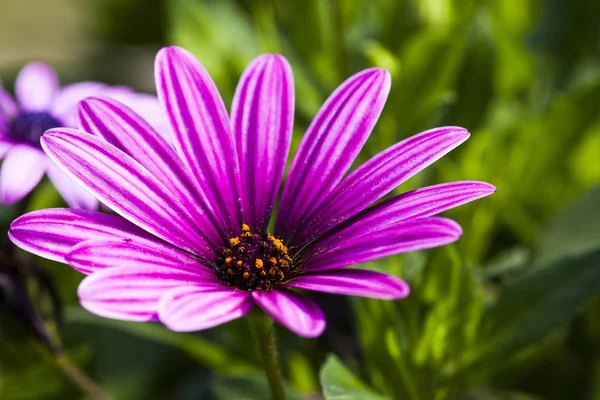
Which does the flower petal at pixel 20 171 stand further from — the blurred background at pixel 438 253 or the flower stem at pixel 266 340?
the flower stem at pixel 266 340

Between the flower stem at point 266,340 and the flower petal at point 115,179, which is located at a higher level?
the flower petal at point 115,179

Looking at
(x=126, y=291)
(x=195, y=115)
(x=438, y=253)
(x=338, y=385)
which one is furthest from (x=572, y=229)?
(x=126, y=291)

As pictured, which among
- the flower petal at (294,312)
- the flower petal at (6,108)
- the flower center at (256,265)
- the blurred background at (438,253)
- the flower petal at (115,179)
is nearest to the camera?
the flower petal at (294,312)

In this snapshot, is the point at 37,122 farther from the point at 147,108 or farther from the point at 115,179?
the point at 115,179

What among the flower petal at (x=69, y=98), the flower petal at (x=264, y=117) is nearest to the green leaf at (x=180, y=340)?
the flower petal at (x=69, y=98)

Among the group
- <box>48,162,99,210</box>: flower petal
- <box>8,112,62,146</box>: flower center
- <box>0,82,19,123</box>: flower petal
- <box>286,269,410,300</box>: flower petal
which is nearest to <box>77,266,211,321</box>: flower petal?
<box>286,269,410,300</box>: flower petal

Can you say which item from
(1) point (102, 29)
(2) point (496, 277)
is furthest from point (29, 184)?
(1) point (102, 29)
